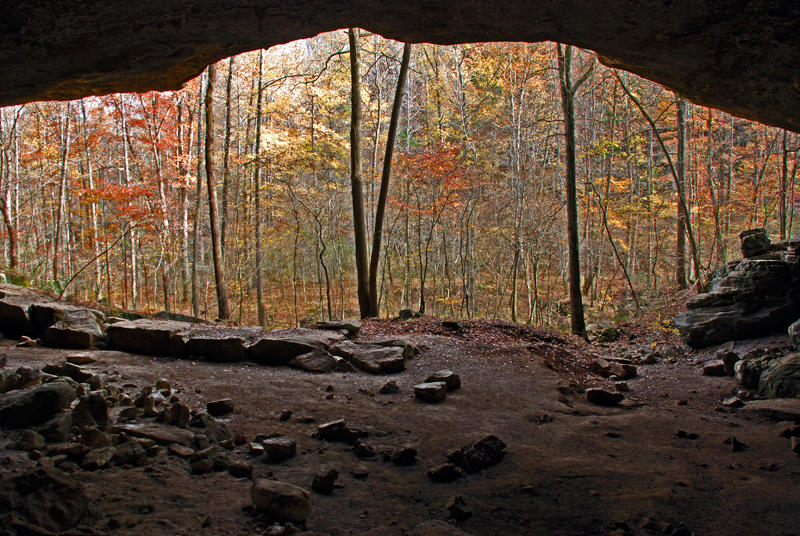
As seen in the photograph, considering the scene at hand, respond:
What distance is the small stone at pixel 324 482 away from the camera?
2.57 m

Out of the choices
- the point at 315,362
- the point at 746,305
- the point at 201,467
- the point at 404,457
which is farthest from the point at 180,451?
the point at 746,305

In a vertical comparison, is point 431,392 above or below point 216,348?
below

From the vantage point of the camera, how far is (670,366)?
6.44m

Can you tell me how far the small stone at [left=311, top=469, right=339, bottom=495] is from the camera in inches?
101

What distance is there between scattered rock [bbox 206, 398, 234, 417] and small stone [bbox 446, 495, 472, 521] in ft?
7.33

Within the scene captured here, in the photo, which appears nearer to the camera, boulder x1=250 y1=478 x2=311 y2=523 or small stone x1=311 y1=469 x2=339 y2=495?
boulder x1=250 y1=478 x2=311 y2=523

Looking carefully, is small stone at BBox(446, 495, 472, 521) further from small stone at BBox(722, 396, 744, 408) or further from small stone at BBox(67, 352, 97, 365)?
small stone at BBox(67, 352, 97, 365)

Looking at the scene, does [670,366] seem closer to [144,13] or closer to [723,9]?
[723,9]

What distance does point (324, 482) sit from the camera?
2576 mm

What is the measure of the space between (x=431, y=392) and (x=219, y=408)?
1.99m

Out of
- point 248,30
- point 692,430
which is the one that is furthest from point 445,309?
point 248,30

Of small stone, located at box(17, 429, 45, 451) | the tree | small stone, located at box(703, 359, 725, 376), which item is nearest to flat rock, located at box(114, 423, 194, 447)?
small stone, located at box(17, 429, 45, 451)

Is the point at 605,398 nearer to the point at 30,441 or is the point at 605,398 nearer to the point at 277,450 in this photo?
the point at 277,450

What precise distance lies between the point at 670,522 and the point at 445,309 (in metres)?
16.1
